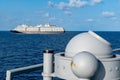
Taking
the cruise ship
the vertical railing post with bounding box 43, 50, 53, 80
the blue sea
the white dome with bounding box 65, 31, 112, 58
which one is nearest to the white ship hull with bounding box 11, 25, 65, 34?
the cruise ship

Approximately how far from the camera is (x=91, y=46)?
13.3ft

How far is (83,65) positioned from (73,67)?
0.16m

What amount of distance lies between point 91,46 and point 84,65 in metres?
0.43

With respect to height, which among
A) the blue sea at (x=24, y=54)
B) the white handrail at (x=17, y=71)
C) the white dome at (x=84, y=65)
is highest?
the white dome at (x=84, y=65)

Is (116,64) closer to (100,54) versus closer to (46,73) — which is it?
(100,54)

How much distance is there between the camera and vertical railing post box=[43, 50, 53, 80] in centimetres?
450

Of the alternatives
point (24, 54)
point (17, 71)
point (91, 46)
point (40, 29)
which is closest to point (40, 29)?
point (40, 29)

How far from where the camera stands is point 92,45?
13.3 ft

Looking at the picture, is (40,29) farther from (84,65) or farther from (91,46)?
(84,65)

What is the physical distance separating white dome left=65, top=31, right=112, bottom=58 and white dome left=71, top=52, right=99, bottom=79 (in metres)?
0.25

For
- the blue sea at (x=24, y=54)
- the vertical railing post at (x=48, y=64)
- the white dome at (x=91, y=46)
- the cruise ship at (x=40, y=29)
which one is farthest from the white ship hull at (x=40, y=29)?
the white dome at (x=91, y=46)

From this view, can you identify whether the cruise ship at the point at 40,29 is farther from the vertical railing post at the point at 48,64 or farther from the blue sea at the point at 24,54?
the vertical railing post at the point at 48,64

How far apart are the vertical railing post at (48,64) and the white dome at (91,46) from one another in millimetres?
437

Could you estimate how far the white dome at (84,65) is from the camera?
373cm
